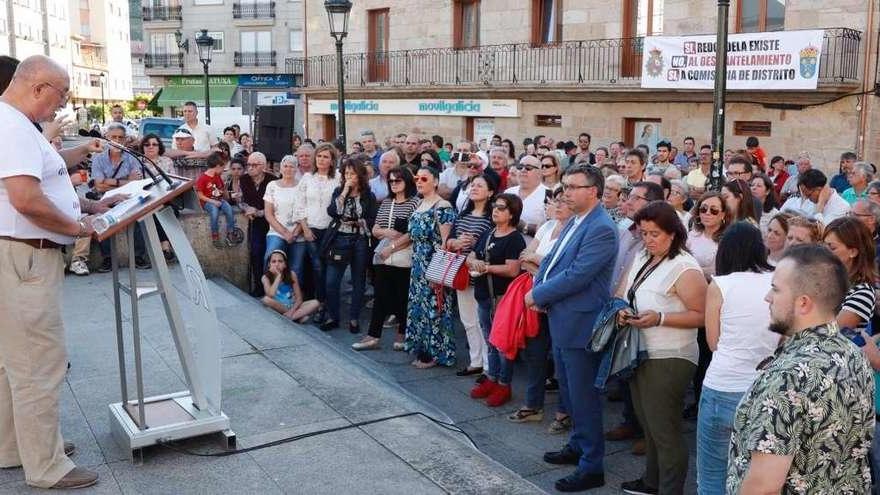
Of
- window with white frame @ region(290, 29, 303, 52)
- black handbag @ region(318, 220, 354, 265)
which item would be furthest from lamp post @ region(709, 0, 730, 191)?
window with white frame @ region(290, 29, 303, 52)

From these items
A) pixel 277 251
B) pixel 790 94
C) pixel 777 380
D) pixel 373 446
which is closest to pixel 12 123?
pixel 373 446

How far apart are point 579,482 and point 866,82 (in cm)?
1267

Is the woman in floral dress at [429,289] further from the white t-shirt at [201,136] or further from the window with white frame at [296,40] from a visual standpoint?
the window with white frame at [296,40]

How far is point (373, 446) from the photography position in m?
4.67

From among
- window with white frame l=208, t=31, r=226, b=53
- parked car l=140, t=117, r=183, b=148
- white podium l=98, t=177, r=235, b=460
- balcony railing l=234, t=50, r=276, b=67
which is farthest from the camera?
window with white frame l=208, t=31, r=226, b=53

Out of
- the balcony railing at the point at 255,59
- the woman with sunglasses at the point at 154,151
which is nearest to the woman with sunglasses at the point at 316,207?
the woman with sunglasses at the point at 154,151

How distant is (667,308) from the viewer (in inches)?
186

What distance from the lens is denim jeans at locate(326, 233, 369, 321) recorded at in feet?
28.4

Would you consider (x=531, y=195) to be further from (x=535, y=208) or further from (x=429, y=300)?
(x=429, y=300)

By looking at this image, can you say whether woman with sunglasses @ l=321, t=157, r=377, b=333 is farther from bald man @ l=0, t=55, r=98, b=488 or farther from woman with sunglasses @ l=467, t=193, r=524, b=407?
bald man @ l=0, t=55, r=98, b=488

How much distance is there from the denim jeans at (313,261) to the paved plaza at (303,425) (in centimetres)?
125

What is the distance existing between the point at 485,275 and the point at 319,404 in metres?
2.00

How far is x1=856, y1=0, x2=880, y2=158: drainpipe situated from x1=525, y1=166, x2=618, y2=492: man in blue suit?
38.8 feet

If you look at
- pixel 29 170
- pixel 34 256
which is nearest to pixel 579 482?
pixel 34 256
